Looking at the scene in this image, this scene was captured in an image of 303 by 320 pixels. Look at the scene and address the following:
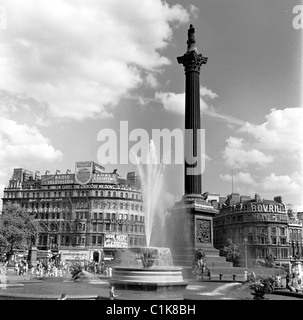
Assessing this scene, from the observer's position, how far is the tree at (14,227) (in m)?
56.2

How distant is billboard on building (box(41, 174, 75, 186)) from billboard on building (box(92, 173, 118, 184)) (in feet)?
18.1

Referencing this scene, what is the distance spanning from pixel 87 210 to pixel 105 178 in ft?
27.3

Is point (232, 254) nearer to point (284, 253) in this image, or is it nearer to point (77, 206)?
Answer: point (284, 253)

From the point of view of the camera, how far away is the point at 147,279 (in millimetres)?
19094

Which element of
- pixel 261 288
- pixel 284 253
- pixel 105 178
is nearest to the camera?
pixel 261 288

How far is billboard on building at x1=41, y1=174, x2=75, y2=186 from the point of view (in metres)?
92.9

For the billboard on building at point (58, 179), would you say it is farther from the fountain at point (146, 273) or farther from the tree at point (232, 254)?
the fountain at point (146, 273)

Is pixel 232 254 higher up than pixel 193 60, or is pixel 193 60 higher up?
pixel 193 60

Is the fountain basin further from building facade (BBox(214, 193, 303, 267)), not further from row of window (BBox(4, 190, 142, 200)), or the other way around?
row of window (BBox(4, 190, 142, 200))

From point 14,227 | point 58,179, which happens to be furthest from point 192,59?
point 58,179

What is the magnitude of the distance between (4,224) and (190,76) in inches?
1418

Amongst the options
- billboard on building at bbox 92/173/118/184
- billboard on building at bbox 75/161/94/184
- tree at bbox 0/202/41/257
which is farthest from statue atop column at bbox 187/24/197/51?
billboard on building at bbox 75/161/94/184
